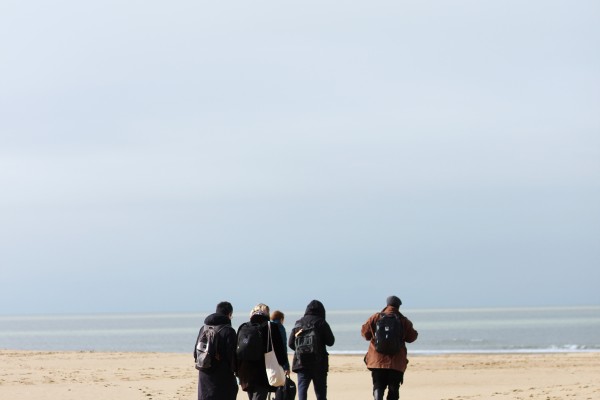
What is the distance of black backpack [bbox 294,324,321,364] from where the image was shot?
1306cm

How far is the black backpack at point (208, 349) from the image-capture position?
425 inches

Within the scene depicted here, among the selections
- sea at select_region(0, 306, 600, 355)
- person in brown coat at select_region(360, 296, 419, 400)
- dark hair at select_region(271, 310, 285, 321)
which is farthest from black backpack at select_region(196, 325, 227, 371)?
sea at select_region(0, 306, 600, 355)

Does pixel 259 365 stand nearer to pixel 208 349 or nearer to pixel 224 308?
pixel 208 349

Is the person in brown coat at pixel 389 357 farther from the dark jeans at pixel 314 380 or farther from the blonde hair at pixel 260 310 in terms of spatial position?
the blonde hair at pixel 260 310

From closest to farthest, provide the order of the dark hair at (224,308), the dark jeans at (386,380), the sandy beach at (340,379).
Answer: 1. the dark hair at (224,308)
2. the dark jeans at (386,380)
3. the sandy beach at (340,379)

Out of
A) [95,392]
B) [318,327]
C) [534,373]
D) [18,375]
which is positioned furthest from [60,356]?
[318,327]

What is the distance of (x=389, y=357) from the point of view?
13.3 metres

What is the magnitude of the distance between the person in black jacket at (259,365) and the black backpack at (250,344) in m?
0.06

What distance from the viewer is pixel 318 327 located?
42.9 feet

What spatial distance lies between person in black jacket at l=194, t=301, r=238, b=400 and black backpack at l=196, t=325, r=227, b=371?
0.03 m

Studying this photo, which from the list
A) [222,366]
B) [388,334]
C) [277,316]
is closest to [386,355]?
[388,334]

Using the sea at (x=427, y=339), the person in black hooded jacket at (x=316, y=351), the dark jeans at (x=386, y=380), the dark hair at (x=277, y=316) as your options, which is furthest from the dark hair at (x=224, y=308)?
the sea at (x=427, y=339)

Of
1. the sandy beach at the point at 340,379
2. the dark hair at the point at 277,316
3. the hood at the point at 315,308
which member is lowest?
the sandy beach at the point at 340,379

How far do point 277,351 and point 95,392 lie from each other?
335 inches
